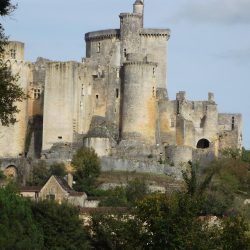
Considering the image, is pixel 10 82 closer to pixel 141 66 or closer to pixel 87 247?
pixel 87 247

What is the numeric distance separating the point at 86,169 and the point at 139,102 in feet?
22.7

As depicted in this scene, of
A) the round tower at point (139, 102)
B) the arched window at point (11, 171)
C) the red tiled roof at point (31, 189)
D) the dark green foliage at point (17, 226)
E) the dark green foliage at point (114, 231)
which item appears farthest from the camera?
the round tower at point (139, 102)

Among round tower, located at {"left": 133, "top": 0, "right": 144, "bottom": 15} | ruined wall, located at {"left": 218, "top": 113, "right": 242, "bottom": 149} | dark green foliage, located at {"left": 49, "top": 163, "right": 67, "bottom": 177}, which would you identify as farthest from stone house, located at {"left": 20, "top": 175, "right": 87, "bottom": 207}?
ruined wall, located at {"left": 218, "top": 113, "right": 242, "bottom": 149}

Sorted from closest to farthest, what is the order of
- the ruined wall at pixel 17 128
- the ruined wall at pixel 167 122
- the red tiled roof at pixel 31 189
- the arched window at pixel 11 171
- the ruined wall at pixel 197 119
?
the red tiled roof at pixel 31 189 < the arched window at pixel 11 171 < the ruined wall at pixel 17 128 < the ruined wall at pixel 167 122 < the ruined wall at pixel 197 119

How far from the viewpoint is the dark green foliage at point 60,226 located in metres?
61.2

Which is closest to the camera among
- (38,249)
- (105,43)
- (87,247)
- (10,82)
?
(10,82)

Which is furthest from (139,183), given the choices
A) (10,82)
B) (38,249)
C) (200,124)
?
(10,82)

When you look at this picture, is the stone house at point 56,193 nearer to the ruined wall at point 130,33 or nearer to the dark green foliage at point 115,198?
the dark green foliage at point 115,198

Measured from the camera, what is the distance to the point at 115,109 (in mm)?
91375

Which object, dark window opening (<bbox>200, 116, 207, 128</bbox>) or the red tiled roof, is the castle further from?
the red tiled roof

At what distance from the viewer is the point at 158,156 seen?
295 feet

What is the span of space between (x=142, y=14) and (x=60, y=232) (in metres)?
34.3

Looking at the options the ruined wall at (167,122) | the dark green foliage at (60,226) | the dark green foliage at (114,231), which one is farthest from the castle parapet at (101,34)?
the dark green foliage at (60,226)

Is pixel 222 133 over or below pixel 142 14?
below
